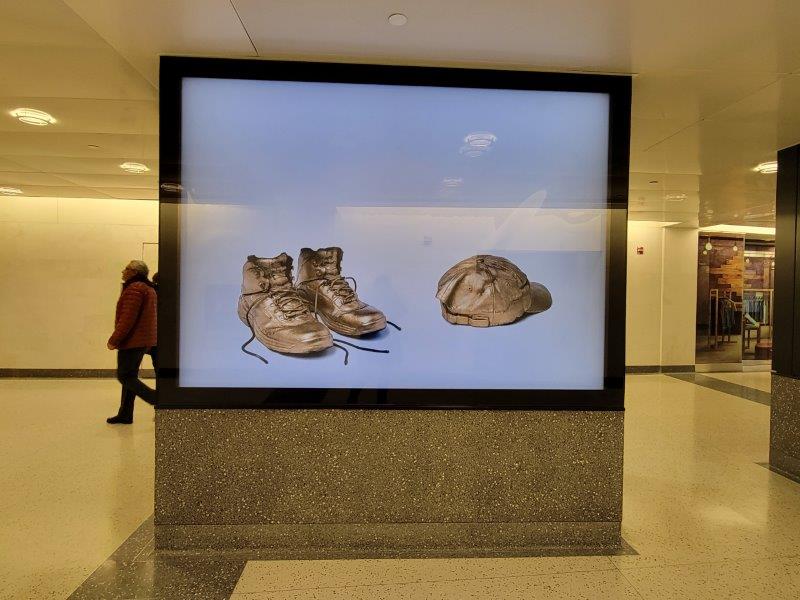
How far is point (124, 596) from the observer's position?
2.37m

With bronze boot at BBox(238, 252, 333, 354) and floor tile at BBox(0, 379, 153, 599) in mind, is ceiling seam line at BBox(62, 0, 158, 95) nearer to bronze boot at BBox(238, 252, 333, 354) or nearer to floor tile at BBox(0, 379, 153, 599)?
bronze boot at BBox(238, 252, 333, 354)

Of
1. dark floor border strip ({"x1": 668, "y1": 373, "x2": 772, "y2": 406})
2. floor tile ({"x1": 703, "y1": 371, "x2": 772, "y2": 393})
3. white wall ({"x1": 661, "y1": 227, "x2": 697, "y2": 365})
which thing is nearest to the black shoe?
dark floor border strip ({"x1": 668, "y1": 373, "x2": 772, "y2": 406})

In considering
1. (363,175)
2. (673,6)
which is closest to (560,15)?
(673,6)

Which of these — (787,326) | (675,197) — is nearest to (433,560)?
(787,326)

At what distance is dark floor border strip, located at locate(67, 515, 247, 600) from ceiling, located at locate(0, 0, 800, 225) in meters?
2.96

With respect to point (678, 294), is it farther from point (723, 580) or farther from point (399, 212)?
point (399, 212)

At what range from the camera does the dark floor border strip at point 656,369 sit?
31.1 ft

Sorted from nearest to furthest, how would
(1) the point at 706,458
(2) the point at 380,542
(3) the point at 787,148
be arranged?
(2) the point at 380,542 → (3) the point at 787,148 → (1) the point at 706,458

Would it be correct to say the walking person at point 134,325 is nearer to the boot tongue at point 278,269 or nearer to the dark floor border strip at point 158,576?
the dark floor border strip at point 158,576

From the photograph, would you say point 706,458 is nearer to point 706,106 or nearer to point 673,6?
point 706,106

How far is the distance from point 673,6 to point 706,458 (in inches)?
166

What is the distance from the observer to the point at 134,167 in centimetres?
548

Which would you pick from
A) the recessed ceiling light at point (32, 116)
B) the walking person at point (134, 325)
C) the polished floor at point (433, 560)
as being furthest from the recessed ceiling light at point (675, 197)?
the recessed ceiling light at point (32, 116)

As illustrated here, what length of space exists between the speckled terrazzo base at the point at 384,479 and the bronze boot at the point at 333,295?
0.54m
